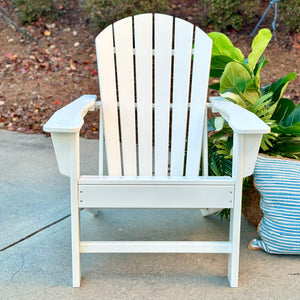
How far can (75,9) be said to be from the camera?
583 centimetres

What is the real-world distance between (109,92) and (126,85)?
10 centimetres

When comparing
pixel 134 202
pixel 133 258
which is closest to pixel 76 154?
pixel 134 202

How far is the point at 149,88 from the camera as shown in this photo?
2.25m

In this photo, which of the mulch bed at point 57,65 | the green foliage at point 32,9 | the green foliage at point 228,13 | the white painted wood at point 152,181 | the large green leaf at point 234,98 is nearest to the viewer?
the white painted wood at point 152,181

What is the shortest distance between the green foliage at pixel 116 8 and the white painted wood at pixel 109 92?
108 inches

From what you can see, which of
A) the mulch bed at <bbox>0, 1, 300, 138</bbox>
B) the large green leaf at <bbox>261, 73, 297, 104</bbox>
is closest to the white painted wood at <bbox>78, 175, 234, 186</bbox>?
the large green leaf at <bbox>261, 73, 297, 104</bbox>

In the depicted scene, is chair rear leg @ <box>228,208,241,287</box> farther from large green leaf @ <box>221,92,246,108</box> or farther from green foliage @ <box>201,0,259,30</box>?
green foliage @ <box>201,0,259,30</box>

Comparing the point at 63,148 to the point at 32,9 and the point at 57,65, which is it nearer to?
the point at 57,65

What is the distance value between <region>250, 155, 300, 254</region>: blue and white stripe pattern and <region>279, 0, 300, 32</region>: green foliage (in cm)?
331

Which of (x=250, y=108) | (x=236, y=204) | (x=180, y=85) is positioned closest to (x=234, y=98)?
(x=250, y=108)

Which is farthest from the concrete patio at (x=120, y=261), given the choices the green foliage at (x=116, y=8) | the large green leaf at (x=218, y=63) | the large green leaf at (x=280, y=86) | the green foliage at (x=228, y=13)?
the green foliage at (x=228, y=13)

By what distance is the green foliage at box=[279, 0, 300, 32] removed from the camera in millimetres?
4738

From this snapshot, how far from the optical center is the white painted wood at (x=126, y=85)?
2.21 metres

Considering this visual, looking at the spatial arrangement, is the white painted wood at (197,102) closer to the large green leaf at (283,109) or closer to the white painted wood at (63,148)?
the large green leaf at (283,109)
